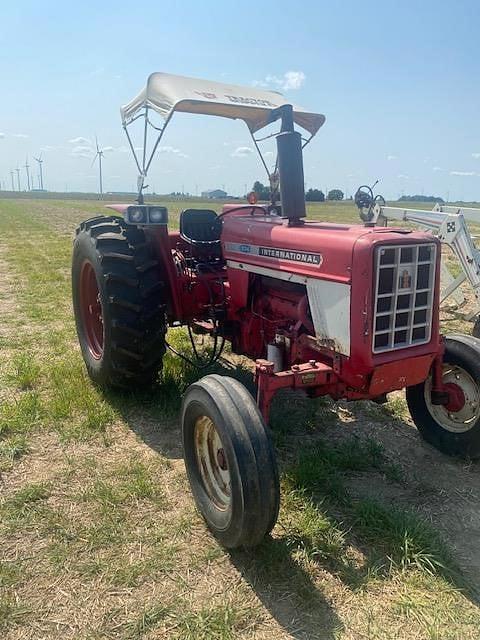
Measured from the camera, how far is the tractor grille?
2869mm

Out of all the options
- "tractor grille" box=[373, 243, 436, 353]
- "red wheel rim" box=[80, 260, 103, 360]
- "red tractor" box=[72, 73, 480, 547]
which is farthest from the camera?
"red wheel rim" box=[80, 260, 103, 360]

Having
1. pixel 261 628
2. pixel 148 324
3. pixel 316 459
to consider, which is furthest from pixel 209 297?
pixel 261 628

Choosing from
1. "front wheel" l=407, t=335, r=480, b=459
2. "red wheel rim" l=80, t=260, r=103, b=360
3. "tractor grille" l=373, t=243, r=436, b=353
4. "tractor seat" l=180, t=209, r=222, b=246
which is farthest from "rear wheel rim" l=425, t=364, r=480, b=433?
"red wheel rim" l=80, t=260, r=103, b=360

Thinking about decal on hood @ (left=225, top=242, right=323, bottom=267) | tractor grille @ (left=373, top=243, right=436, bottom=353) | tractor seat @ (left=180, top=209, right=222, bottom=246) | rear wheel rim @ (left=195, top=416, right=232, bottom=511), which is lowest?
rear wheel rim @ (left=195, top=416, right=232, bottom=511)

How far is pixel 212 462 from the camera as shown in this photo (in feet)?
9.70

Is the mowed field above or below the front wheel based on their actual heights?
below

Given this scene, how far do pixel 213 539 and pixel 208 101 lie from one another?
10.6 feet

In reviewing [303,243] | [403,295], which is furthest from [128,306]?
[403,295]

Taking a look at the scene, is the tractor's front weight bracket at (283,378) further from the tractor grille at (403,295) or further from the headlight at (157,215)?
the headlight at (157,215)

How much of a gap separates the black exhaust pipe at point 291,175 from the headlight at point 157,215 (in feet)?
3.37

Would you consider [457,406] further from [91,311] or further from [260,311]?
[91,311]

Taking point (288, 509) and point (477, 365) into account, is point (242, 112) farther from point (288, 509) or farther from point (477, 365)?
point (288, 509)

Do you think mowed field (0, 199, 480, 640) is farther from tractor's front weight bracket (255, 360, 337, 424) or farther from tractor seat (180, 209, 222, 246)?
tractor seat (180, 209, 222, 246)

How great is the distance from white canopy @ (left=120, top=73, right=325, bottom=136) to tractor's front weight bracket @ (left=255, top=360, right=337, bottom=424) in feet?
7.63
